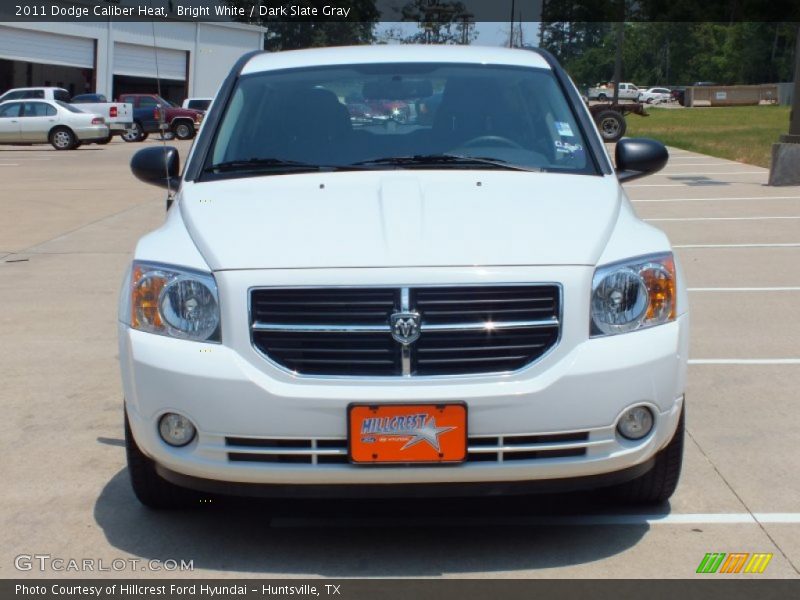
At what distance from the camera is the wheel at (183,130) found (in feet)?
121

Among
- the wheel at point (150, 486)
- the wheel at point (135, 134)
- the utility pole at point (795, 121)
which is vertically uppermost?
the utility pole at point (795, 121)

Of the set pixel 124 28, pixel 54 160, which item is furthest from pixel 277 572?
pixel 124 28

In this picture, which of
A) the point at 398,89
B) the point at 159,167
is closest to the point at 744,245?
the point at 398,89

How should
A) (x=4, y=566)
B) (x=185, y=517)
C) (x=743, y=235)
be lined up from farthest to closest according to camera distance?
(x=743, y=235) → (x=185, y=517) → (x=4, y=566)

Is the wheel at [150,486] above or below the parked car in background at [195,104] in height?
above

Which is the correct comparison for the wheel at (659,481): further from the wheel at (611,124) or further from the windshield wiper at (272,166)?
the wheel at (611,124)

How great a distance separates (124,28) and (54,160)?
28.4 m

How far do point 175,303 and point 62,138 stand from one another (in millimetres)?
29589

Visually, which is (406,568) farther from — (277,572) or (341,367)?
(341,367)

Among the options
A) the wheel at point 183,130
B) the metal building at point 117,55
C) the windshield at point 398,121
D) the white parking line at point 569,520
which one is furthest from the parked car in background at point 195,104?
the white parking line at point 569,520

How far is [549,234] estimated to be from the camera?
12.8ft

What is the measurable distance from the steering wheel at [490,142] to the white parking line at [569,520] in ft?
5.12

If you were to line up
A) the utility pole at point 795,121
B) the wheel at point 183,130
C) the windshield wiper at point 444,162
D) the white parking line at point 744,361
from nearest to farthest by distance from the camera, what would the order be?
1. the windshield wiper at point 444,162
2. the white parking line at point 744,361
3. the utility pole at point 795,121
4. the wheel at point 183,130

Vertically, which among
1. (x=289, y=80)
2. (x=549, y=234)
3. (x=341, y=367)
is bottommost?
(x=341, y=367)
